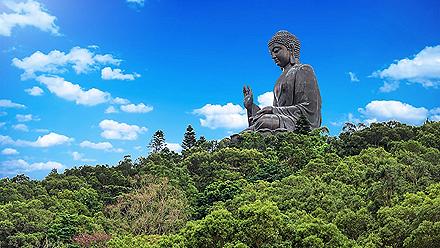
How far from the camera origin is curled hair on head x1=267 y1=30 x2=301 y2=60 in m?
27.2

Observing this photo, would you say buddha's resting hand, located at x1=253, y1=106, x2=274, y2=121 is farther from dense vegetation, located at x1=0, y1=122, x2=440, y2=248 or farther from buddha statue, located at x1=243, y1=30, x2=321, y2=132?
dense vegetation, located at x1=0, y1=122, x2=440, y2=248

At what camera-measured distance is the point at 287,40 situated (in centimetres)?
2725

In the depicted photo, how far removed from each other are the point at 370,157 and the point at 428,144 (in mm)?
3999

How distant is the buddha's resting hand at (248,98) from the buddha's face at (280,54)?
77.2 inches

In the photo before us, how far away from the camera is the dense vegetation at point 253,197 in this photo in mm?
9242

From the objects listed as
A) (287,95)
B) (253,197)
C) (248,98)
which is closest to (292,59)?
(287,95)

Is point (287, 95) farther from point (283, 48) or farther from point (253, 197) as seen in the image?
point (253, 197)

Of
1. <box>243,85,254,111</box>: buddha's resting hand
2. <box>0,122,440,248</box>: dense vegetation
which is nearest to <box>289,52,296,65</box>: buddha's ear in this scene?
<box>243,85,254,111</box>: buddha's resting hand

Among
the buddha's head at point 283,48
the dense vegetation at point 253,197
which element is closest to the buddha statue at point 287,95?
the buddha's head at point 283,48

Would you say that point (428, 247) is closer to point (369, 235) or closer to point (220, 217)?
point (369, 235)

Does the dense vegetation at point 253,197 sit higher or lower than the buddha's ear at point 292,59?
lower

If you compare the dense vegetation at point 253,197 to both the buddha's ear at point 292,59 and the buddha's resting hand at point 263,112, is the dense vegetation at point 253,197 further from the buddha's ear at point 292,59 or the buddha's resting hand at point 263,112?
the buddha's ear at point 292,59

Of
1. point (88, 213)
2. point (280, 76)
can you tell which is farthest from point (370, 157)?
point (280, 76)

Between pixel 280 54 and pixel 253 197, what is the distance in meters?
14.0
